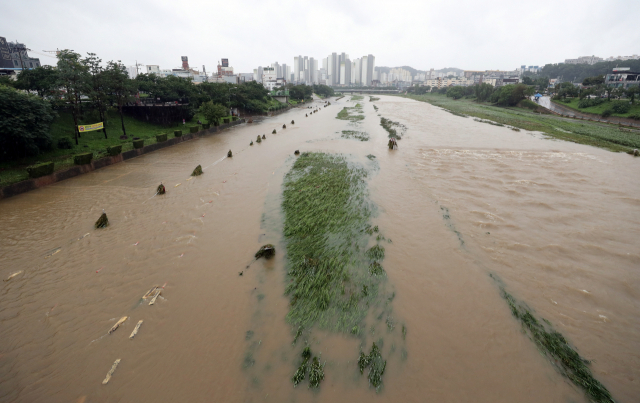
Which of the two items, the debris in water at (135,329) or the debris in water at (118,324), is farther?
the debris in water at (118,324)

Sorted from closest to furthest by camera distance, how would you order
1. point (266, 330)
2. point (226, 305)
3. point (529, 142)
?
point (266, 330) < point (226, 305) < point (529, 142)

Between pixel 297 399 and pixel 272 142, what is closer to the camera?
pixel 297 399

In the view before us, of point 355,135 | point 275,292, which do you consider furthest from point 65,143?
point 355,135

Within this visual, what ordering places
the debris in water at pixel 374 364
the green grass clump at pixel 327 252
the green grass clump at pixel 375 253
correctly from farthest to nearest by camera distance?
the green grass clump at pixel 375 253 < the green grass clump at pixel 327 252 < the debris in water at pixel 374 364

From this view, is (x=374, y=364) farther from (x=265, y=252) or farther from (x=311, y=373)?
(x=265, y=252)

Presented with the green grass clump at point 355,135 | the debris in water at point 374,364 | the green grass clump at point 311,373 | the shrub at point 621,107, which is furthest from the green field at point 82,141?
the shrub at point 621,107

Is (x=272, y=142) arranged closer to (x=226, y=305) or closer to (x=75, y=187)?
(x=75, y=187)

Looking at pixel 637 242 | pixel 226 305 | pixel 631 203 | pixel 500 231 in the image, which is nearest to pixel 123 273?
pixel 226 305

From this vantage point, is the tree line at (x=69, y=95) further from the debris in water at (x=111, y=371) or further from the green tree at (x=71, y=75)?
the debris in water at (x=111, y=371)
